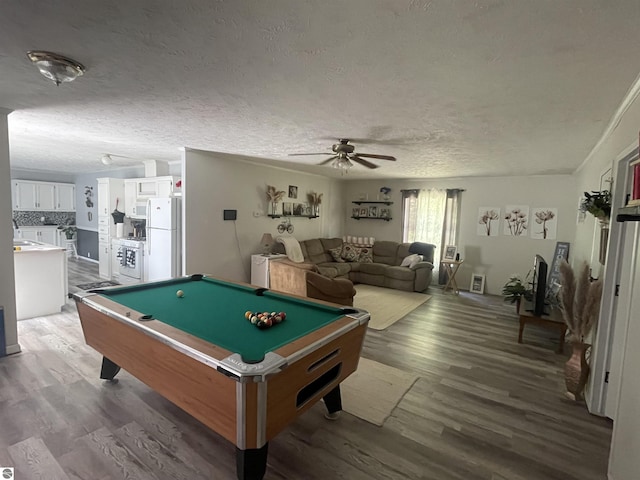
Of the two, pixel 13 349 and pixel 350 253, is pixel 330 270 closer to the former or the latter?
pixel 350 253

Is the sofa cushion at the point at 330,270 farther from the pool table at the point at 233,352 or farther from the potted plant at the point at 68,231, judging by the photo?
the potted plant at the point at 68,231

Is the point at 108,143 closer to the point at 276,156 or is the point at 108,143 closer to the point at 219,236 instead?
the point at 219,236

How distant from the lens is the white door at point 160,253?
498cm

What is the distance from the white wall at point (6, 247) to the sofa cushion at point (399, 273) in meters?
5.58

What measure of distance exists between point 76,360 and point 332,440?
2.64 meters

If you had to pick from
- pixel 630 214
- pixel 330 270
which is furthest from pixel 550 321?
pixel 330 270

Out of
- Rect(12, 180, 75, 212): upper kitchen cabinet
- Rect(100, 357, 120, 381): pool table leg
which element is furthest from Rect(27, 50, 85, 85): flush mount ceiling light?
Rect(12, 180, 75, 212): upper kitchen cabinet

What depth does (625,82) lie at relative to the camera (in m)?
1.87

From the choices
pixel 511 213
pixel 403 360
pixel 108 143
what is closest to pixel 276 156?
pixel 108 143

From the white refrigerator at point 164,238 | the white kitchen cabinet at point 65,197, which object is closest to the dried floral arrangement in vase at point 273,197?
the white refrigerator at point 164,238

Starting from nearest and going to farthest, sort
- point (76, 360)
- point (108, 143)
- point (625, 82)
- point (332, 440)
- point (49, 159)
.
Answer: point (625, 82)
point (332, 440)
point (76, 360)
point (108, 143)
point (49, 159)

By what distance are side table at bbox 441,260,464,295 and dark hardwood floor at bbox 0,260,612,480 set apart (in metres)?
3.00

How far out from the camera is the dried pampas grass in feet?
8.29

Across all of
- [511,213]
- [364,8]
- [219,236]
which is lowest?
[219,236]
